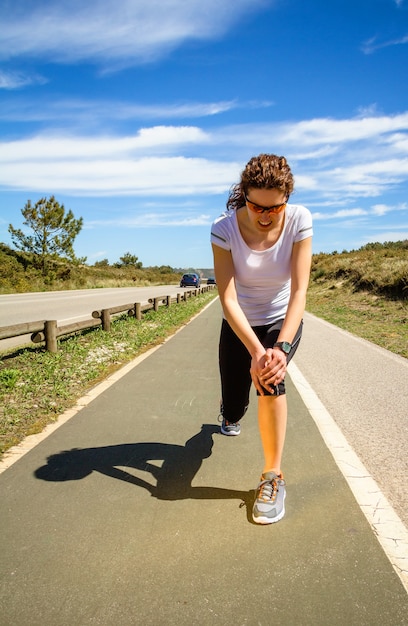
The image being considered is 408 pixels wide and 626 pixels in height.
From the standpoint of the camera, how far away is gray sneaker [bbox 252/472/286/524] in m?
2.67

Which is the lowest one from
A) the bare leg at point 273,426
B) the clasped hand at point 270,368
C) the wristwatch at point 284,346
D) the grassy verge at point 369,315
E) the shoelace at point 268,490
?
the grassy verge at point 369,315

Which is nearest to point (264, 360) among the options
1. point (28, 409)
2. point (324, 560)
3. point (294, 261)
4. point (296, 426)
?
point (294, 261)

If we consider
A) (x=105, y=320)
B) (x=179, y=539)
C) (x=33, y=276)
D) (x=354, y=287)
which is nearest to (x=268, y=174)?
→ (x=179, y=539)

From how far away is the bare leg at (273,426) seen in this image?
2.89 meters

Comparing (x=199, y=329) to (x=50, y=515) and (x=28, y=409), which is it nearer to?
(x=28, y=409)

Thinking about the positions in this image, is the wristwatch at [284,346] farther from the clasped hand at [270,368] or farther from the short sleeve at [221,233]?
the short sleeve at [221,233]

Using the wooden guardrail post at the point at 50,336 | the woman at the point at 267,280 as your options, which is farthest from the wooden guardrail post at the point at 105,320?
the woman at the point at 267,280

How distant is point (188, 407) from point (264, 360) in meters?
2.48

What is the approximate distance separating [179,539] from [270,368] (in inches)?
41.9

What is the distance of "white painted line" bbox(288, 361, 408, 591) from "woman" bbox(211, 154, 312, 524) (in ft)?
1.76

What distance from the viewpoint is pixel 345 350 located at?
9.32 meters

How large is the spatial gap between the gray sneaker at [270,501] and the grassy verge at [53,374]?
2.16 m

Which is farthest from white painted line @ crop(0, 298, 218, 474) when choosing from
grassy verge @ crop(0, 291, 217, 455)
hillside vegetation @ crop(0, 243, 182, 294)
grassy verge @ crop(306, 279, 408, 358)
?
hillside vegetation @ crop(0, 243, 182, 294)

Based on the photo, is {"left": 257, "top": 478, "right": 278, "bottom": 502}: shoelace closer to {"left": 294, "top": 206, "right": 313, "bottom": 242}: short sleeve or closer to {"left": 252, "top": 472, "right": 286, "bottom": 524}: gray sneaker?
{"left": 252, "top": 472, "right": 286, "bottom": 524}: gray sneaker
